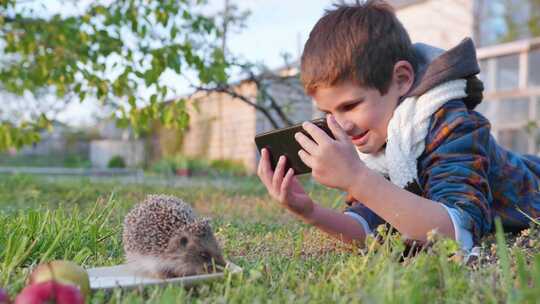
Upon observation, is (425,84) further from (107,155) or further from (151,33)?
(107,155)

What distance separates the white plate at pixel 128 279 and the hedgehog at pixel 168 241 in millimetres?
58

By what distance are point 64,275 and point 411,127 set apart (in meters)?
1.75

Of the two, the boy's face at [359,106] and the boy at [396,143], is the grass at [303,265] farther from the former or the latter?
the boy's face at [359,106]

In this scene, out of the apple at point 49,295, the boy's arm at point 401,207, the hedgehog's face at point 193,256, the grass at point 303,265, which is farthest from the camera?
the boy's arm at point 401,207

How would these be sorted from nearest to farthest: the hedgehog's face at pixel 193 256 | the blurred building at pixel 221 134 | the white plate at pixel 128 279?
the white plate at pixel 128 279, the hedgehog's face at pixel 193 256, the blurred building at pixel 221 134

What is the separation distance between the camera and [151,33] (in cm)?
610

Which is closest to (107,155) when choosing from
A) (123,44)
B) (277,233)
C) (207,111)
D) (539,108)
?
(207,111)

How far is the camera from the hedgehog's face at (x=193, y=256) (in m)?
1.92

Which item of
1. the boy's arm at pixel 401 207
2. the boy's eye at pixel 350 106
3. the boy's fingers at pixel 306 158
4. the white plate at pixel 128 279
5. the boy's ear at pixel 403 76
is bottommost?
the white plate at pixel 128 279

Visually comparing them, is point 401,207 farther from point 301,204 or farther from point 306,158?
point 301,204

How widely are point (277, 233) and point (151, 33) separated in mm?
3833

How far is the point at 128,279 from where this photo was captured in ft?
5.92

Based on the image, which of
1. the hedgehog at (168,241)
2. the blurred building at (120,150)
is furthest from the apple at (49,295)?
the blurred building at (120,150)

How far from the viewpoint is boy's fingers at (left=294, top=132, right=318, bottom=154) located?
7.45 feet
